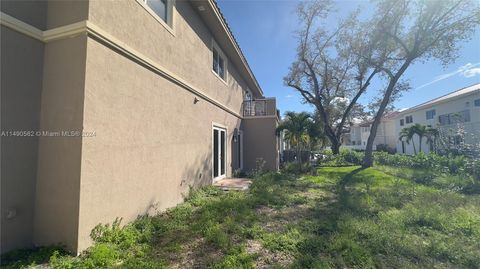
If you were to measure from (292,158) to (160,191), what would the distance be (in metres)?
14.4

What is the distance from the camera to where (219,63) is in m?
11.4

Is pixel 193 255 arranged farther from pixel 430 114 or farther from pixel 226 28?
pixel 430 114

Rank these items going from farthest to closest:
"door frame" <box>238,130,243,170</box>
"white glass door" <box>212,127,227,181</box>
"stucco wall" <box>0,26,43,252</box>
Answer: "door frame" <box>238,130,243,170</box> < "white glass door" <box>212,127,227,181</box> < "stucco wall" <box>0,26,43,252</box>

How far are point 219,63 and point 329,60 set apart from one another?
17.0m

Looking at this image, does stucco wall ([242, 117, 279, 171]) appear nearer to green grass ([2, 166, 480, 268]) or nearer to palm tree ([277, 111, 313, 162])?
palm tree ([277, 111, 313, 162])

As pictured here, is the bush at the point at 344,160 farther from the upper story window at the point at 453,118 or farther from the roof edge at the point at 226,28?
the roof edge at the point at 226,28

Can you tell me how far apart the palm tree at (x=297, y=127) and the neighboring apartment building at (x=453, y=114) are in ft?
30.6

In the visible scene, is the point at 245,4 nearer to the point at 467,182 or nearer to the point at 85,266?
the point at 85,266

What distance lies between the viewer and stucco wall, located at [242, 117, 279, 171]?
13414 millimetres

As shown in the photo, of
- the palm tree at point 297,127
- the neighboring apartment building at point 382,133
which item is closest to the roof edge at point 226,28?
the palm tree at point 297,127

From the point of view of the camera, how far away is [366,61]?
1795cm

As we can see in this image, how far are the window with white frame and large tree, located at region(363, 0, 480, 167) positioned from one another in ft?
50.5

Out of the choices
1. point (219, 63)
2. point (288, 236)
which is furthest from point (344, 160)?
point (288, 236)

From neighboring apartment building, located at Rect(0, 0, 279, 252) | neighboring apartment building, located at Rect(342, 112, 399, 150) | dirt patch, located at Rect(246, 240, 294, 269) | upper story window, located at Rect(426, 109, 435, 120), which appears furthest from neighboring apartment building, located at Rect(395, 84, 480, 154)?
neighboring apartment building, located at Rect(0, 0, 279, 252)
